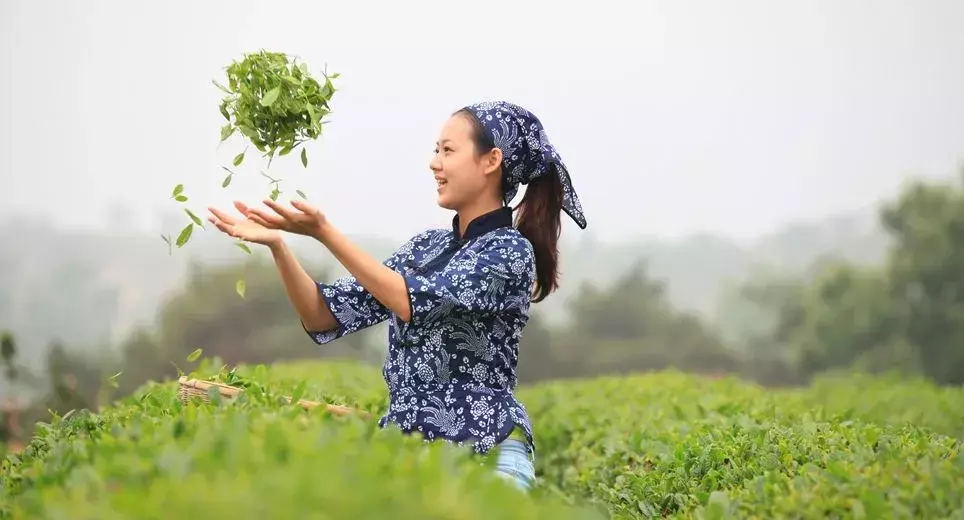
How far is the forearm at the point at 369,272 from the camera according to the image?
326 centimetres

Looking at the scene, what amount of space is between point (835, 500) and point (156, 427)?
1811 millimetres

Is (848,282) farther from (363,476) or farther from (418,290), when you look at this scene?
(363,476)

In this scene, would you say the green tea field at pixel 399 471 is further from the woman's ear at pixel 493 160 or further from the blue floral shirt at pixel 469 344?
the woman's ear at pixel 493 160

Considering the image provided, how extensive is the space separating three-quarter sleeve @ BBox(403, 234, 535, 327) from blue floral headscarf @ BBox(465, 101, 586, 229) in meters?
0.30

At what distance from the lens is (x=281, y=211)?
3203mm

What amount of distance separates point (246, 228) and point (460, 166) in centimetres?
87

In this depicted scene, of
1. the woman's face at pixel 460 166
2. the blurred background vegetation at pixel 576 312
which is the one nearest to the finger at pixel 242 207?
the woman's face at pixel 460 166

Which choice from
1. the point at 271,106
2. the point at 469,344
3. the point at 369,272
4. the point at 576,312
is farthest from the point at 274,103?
the point at 576,312

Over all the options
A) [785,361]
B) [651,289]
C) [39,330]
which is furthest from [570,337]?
[39,330]

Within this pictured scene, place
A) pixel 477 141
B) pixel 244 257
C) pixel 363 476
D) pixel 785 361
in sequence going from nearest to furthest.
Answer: pixel 363 476 → pixel 477 141 → pixel 244 257 → pixel 785 361

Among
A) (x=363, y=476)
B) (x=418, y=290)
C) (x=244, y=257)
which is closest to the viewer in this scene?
(x=363, y=476)

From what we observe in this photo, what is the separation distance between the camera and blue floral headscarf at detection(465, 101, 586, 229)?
3.91 meters

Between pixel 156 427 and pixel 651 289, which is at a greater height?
pixel 651 289

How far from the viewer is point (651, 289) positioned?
16938 millimetres
